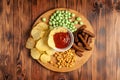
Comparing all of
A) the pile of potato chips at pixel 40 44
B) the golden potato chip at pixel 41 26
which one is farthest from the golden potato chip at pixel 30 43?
the golden potato chip at pixel 41 26

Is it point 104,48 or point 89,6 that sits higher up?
Answer: point 89,6

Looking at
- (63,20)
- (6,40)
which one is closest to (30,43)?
(6,40)

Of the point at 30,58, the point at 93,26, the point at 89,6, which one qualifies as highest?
the point at 89,6

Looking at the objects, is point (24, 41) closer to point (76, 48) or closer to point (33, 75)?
point (33, 75)

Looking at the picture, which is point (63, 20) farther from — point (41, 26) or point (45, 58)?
point (45, 58)

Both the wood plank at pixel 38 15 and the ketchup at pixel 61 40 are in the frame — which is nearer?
the ketchup at pixel 61 40

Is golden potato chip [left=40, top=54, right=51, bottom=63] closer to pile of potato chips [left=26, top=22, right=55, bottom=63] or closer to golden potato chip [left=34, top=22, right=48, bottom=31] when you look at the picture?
pile of potato chips [left=26, top=22, right=55, bottom=63]

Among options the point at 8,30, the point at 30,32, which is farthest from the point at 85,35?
the point at 8,30

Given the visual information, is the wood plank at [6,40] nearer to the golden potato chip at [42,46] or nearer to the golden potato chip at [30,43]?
the golden potato chip at [30,43]
